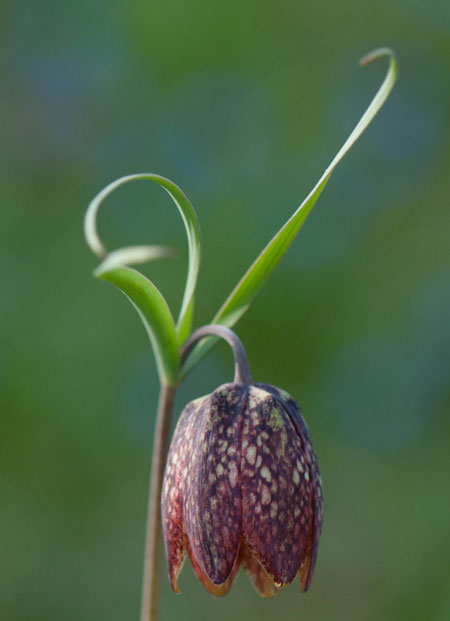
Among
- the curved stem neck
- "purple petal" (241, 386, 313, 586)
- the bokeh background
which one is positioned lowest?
the bokeh background

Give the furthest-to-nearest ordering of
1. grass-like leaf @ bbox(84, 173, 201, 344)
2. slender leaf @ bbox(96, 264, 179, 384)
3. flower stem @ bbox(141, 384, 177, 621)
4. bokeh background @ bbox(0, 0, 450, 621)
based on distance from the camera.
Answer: bokeh background @ bbox(0, 0, 450, 621) → flower stem @ bbox(141, 384, 177, 621) → slender leaf @ bbox(96, 264, 179, 384) → grass-like leaf @ bbox(84, 173, 201, 344)

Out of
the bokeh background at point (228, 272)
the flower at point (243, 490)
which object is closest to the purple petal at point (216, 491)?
the flower at point (243, 490)

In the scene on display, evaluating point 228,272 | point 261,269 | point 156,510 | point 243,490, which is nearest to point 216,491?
point 243,490

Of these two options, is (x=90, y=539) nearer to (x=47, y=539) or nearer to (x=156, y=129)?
(x=47, y=539)

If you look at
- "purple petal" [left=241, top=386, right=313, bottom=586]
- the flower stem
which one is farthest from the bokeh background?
"purple petal" [left=241, top=386, right=313, bottom=586]

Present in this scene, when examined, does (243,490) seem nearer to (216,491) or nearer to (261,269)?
(216,491)

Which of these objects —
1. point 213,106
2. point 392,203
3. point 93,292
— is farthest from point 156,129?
point 392,203

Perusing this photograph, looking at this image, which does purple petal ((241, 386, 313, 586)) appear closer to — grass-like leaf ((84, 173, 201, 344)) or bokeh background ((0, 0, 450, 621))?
grass-like leaf ((84, 173, 201, 344))
